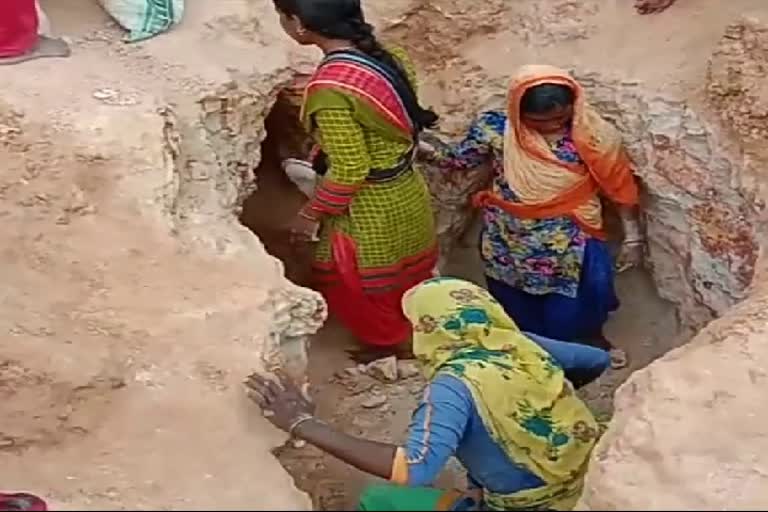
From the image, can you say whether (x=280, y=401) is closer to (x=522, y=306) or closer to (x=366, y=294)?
(x=366, y=294)

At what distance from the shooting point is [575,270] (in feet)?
17.1

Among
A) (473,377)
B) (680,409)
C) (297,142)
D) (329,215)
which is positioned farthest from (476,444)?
(297,142)

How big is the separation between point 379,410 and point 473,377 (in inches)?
60.8

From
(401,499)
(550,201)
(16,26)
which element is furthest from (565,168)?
(401,499)

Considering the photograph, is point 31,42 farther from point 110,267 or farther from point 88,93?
point 110,267

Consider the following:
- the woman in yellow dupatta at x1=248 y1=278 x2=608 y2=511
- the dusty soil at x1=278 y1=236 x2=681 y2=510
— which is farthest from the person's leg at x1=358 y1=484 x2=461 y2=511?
the dusty soil at x1=278 y1=236 x2=681 y2=510

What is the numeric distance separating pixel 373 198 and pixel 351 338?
2.38ft

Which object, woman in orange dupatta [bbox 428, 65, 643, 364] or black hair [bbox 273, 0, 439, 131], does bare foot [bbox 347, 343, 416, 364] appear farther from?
black hair [bbox 273, 0, 439, 131]

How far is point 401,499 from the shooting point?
8.85ft

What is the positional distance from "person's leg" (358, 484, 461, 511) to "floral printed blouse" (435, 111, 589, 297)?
2429mm

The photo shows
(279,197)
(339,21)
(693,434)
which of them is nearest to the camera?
(693,434)

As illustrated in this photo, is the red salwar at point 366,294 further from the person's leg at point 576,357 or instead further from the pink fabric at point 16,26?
the pink fabric at point 16,26

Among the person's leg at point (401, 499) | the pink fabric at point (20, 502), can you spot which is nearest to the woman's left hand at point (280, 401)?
the pink fabric at point (20, 502)

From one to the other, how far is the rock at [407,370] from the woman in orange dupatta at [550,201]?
15.5 inches
